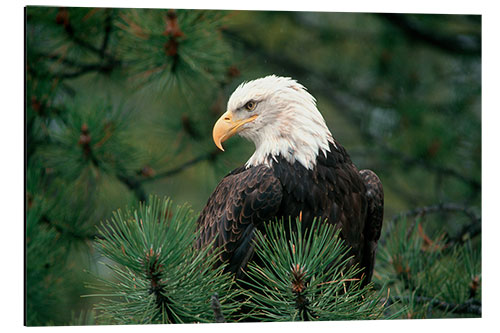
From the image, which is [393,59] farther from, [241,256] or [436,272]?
[241,256]

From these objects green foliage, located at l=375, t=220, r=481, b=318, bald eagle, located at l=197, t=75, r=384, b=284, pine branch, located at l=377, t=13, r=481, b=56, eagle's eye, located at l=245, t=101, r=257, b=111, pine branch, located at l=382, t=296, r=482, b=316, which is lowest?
pine branch, located at l=382, t=296, r=482, b=316

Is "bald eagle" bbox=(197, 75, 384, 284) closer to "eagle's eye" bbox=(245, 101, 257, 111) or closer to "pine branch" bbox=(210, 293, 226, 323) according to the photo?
"eagle's eye" bbox=(245, 101, 257, 111)

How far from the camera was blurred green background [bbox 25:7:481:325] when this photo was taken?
312 centimetres

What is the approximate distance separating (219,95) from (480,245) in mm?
1620

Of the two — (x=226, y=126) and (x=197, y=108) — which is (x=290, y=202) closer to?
(x=226, y=126)

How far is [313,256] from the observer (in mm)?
2395

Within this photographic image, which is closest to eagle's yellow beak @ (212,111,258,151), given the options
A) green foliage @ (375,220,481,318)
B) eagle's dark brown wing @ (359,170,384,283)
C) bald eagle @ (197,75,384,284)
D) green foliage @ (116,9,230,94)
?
bald eagle @ (197,75,384,284)

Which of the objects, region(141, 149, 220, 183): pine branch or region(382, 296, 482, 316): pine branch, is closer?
region(382, 296, 482, 316): pine branch

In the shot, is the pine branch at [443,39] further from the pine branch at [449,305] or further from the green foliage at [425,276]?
the pine branch at [449,305]

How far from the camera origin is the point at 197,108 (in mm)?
3541

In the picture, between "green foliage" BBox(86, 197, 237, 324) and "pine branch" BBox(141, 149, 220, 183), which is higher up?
"pine branch" BBox(141, 149, 220, 183)

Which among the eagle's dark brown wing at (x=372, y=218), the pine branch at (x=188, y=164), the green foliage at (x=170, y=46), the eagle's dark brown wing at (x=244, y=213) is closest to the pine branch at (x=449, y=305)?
the eagle's dark brown wing at (x=372, y=218)

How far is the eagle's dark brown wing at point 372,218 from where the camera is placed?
3.10 meters

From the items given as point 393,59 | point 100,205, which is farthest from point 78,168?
point 393,59
